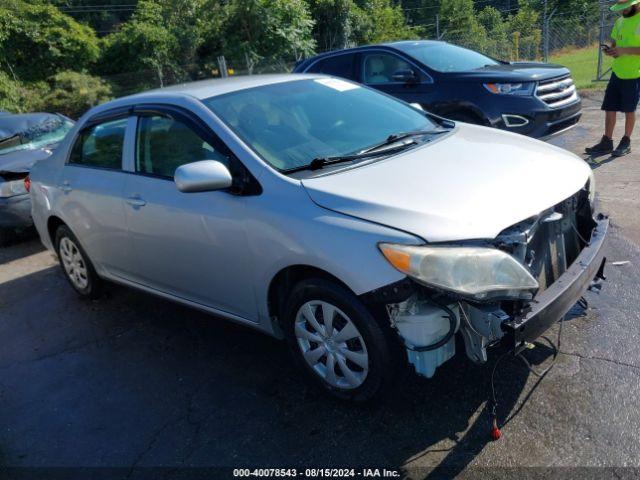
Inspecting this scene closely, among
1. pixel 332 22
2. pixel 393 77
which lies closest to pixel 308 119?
pixel 393 77

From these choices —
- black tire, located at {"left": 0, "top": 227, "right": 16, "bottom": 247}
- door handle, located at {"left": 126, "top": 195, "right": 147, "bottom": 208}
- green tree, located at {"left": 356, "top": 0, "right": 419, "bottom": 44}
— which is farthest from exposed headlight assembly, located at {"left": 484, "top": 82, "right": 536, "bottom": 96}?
green tree, located at {"left": 356, "top": 0, "right": 419, "bottom": 44}

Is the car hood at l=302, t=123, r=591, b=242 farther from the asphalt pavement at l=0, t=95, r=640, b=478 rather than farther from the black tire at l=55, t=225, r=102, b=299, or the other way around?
the black tire at l=55, t=225, r=102, b=299

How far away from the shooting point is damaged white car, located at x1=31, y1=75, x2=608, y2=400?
8.52 ft

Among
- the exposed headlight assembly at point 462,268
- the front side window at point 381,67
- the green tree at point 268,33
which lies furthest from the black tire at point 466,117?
the green tree at point 268,33

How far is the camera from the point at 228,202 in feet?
10.7

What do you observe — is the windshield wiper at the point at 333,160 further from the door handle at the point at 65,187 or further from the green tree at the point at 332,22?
the green tree at the point at 332,22

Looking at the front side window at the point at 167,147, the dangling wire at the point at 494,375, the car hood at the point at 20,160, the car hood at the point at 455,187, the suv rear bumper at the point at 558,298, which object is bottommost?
the dangling wire at the point at 494,375

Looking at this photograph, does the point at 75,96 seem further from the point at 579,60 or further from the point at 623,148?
the point at 579,60

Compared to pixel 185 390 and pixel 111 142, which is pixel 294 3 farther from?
pixel 185 390

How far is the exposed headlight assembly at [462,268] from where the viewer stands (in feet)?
8.21

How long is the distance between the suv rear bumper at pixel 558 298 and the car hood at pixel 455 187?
35cm

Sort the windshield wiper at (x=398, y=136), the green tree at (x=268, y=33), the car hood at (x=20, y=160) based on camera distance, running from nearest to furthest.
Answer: the windshield wiper at (x=398, y=136), the car hood at (x=20, y=160), the green tree at (x=268, y=33)

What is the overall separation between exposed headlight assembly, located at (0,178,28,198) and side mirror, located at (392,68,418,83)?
195 inches

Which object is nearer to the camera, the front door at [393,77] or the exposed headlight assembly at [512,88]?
the exposed headlight assembly at [512,88]
